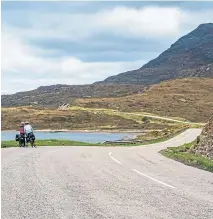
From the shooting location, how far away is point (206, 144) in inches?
1137

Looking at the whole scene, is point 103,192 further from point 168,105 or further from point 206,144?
point 168,105

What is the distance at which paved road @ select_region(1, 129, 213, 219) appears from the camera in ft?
32.3

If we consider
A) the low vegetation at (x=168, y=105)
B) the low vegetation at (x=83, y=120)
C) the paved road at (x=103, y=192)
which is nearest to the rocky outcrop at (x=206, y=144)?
the paved road at (x=103, y=192)

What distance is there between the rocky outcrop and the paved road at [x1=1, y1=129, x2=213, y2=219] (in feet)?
29.8

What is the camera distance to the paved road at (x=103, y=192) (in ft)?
32.3

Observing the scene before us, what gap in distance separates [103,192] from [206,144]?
57.3 ft

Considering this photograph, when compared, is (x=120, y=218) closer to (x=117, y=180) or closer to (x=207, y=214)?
(x=207, y=214)

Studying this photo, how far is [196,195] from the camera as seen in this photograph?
40.0 ft

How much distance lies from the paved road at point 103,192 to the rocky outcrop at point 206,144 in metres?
9.08

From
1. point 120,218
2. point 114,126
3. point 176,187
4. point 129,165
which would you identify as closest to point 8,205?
point 120,218

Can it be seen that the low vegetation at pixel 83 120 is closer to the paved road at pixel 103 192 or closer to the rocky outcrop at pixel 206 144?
the rocky outcrop at pixel 206 144

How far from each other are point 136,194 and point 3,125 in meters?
148

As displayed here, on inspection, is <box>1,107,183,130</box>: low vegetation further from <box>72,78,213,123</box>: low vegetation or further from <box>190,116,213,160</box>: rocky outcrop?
<box>190,116,213,160</box>: rocky outcrop

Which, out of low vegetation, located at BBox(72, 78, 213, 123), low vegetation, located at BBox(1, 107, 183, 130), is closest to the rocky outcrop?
low vegetation, located at BBox(1, 107, 183, 130)
